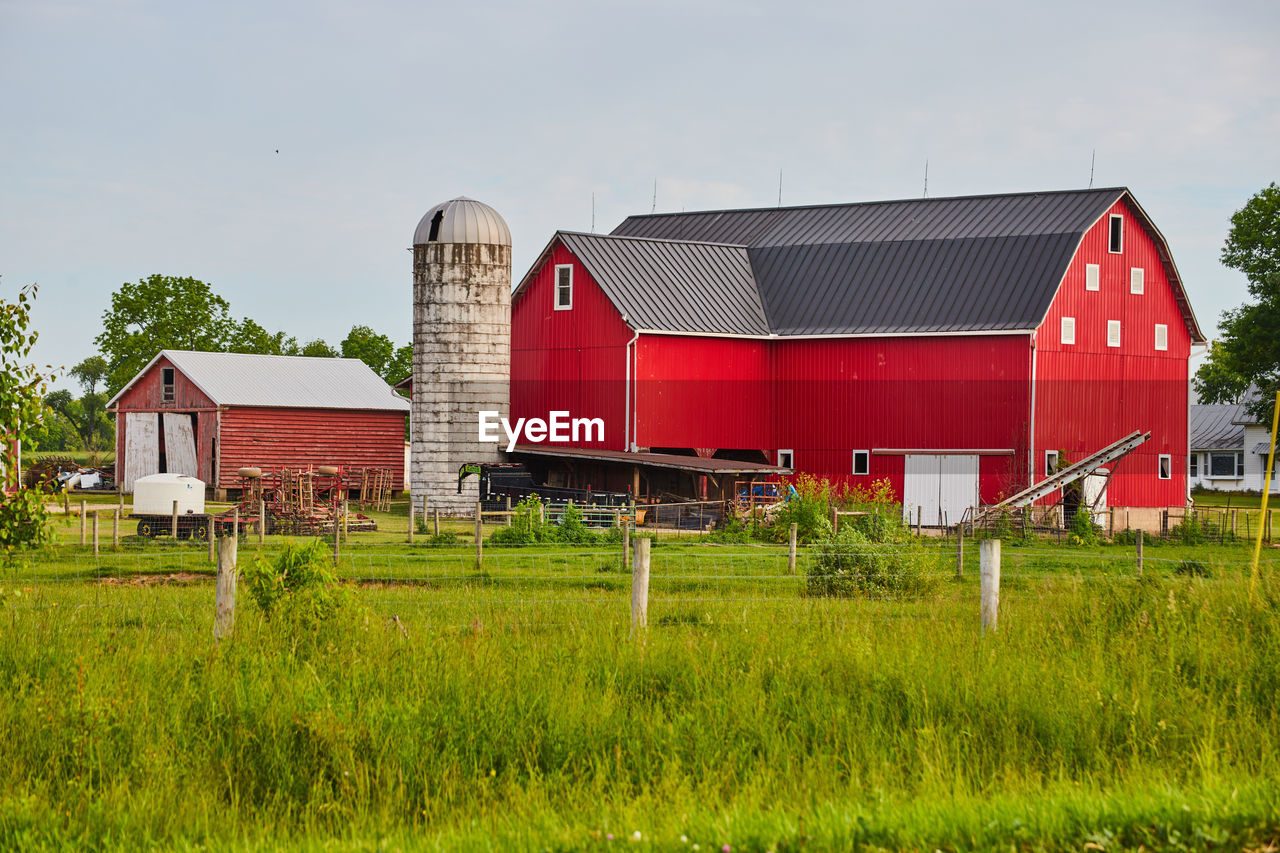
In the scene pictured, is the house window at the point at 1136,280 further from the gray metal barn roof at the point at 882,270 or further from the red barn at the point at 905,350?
the gray metal barn roof at the point at 882,270

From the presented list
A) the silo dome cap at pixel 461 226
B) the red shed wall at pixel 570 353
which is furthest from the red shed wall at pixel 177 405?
the red shed wall at pixel 570 353

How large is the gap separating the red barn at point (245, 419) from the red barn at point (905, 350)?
32.0ft

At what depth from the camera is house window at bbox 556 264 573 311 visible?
4166cm

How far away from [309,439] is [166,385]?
6.14m

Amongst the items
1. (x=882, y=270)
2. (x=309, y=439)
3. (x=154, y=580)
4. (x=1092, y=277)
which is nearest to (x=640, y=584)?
(x=154, y=580)

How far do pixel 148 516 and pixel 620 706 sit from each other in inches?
944

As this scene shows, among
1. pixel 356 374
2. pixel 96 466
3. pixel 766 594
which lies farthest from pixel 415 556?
pixel 96 466

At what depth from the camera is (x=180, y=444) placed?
4888cm

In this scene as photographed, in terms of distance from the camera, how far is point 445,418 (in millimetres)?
40844

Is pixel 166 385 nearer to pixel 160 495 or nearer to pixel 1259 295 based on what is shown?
pixel 160 495

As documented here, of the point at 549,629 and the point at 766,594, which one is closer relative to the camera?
the point at 549,629

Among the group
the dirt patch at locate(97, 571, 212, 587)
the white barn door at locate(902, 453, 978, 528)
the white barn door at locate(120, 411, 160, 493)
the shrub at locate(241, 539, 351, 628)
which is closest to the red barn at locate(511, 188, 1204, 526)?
the white barn door at locate(902, 453, 978, 528)

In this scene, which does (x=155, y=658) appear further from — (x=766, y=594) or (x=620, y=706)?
(x=766, y=594)

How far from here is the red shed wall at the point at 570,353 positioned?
39688 millimetres
